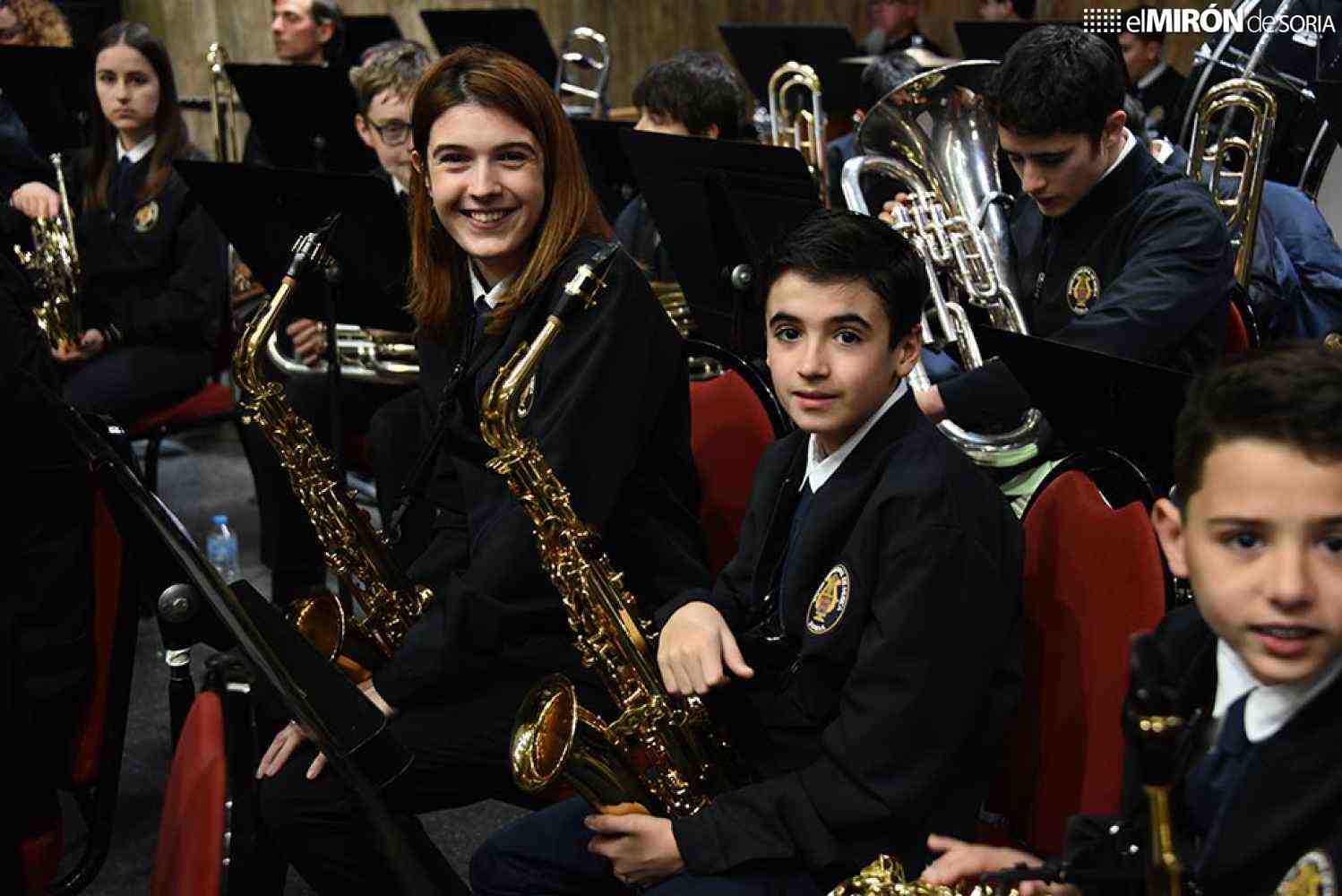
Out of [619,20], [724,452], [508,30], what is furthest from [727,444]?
[619,20]

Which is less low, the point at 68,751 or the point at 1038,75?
the point at 1038,75

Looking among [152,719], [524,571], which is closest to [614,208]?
[152,719]

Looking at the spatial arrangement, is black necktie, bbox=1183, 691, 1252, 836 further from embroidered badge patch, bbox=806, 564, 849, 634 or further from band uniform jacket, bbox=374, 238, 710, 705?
band uniform jacket, bbox=374, 238, 710, 705

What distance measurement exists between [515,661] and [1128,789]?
1068mm

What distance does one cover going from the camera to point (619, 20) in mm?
9180

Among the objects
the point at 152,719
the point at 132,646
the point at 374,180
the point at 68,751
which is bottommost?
the point at 152,719

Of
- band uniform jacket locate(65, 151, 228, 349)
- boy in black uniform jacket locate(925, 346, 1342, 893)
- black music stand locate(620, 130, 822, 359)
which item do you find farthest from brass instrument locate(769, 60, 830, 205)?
boy in black uniform jacket locate(925, 346, 1342, 893)

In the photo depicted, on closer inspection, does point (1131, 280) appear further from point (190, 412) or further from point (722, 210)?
point (190, 412)

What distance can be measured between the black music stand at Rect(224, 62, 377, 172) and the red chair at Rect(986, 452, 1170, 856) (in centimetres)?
349

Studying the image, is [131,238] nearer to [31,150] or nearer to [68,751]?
[31,150]

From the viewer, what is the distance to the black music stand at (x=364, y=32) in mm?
6727

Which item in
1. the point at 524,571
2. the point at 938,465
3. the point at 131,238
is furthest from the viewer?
the point at 131,238

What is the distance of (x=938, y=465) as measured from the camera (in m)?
1.69

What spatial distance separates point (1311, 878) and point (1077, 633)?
1.95 ft
